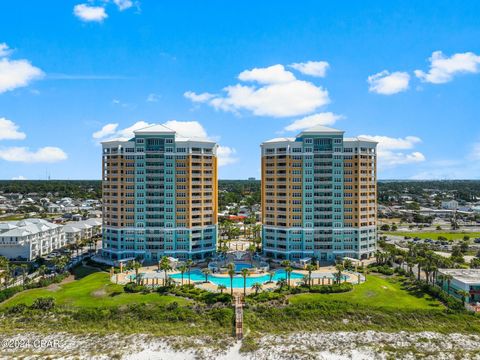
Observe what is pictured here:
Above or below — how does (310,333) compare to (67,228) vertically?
below

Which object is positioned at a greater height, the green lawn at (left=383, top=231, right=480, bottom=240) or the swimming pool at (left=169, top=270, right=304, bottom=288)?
the green lawn at (left=383, top=231, right=480, bottom=240)

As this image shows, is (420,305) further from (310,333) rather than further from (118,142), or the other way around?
(118,142)

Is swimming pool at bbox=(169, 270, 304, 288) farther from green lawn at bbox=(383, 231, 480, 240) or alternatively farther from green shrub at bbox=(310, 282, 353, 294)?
green lawn at bbox=(383, 231, 480, 240)

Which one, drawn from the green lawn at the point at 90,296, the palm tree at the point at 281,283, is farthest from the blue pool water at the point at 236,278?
the green lawn at the point at 90,296

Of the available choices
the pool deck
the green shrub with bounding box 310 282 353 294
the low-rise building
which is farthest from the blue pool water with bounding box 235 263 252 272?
the low-rise building

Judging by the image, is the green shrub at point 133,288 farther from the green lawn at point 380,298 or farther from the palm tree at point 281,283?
the green lawn at point 380,298

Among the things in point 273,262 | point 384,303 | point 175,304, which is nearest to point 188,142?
point 273,262

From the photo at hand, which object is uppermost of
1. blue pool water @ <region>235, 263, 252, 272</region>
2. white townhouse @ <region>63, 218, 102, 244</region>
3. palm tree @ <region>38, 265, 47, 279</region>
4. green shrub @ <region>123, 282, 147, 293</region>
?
white townhouse @ <region>63, 218, 102, 244</region>
